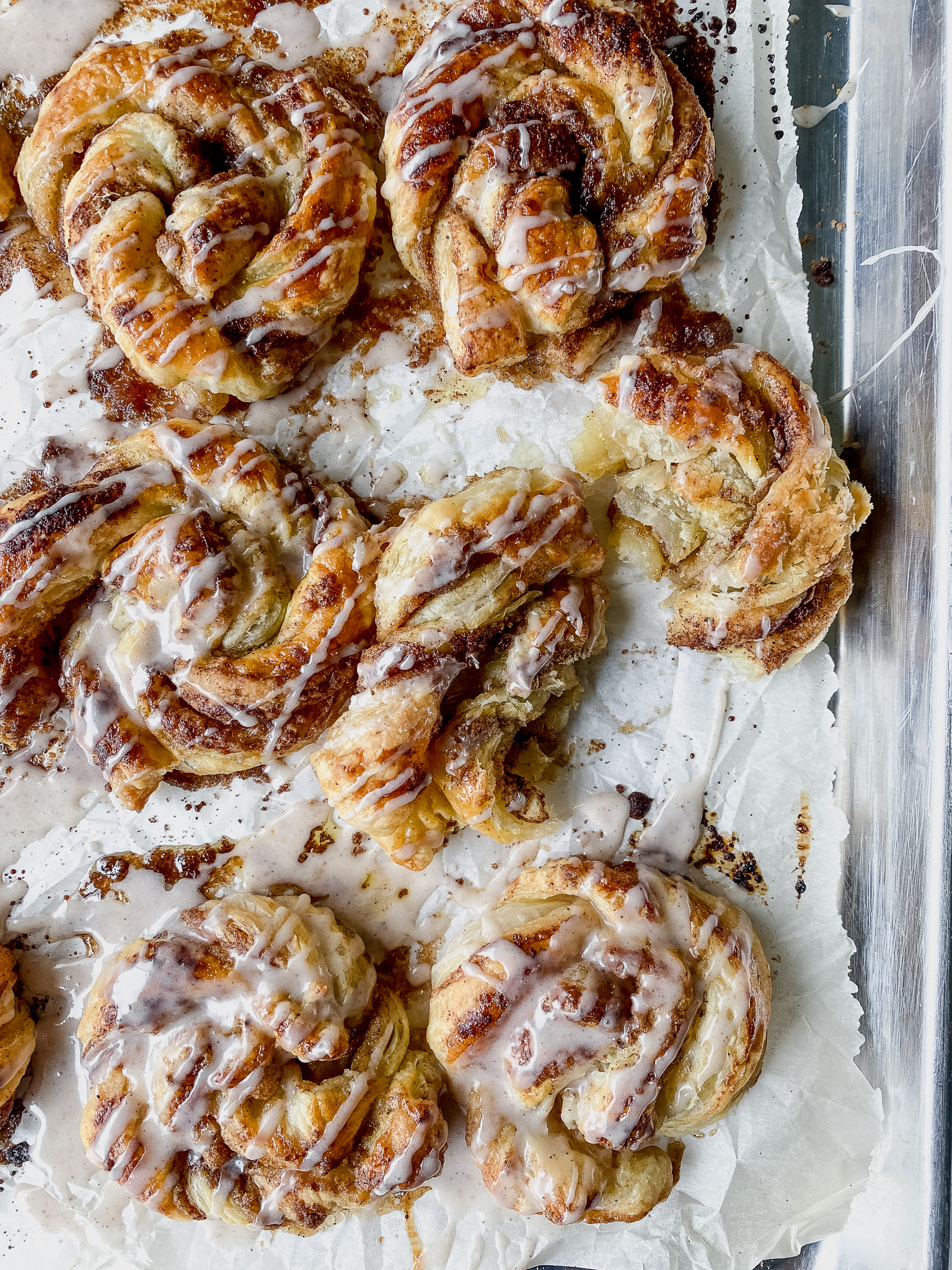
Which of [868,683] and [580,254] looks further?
[868,683]

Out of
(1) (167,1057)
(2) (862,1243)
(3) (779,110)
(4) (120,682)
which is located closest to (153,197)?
(4) (120,682)

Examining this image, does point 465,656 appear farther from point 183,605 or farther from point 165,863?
point 165,863

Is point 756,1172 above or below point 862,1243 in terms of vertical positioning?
above

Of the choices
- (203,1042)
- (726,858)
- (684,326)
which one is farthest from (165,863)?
(684,326)

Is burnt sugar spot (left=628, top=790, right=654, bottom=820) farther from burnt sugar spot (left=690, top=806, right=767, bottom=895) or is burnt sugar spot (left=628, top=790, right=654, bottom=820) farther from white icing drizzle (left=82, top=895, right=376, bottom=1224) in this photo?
white icing drizzle (left=82, top=895, right=376, bottom=1224)

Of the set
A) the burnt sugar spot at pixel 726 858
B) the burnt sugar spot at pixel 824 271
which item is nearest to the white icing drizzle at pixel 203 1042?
the burnt sugar spot at pixel 726 858

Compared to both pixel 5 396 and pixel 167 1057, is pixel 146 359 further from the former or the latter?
pixel 167 1057

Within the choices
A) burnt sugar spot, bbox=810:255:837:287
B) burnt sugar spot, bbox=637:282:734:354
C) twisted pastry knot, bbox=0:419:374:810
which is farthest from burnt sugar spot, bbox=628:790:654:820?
burnt sugar spot, bbox=810:255:837:287
